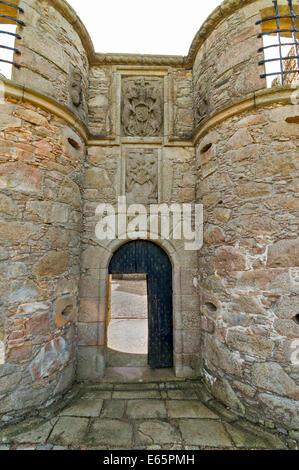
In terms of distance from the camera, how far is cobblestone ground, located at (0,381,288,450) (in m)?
2.20

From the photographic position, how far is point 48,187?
2914mm

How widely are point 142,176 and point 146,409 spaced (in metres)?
3.54

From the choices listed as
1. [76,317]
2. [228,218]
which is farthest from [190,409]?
[228,218]

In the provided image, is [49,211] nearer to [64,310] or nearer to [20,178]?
[20,178]

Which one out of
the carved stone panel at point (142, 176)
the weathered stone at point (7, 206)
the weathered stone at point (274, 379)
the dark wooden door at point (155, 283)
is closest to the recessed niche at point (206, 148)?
the carved stone panel at point (142, 176)

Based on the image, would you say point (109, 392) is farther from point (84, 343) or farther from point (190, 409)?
point (190, 409)

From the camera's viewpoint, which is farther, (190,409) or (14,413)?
(190,409)

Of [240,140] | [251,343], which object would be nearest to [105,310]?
[251,343]

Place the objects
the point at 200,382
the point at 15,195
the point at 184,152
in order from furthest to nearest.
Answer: the point at 184,152 → the point at 200,382 → the point at 15,195

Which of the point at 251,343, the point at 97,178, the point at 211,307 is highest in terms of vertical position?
the point at 97,178

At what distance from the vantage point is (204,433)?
235cm

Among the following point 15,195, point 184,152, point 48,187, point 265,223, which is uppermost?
point 184,152

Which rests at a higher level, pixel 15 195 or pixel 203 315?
pixel 15 195

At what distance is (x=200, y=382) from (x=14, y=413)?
2.59 meters
